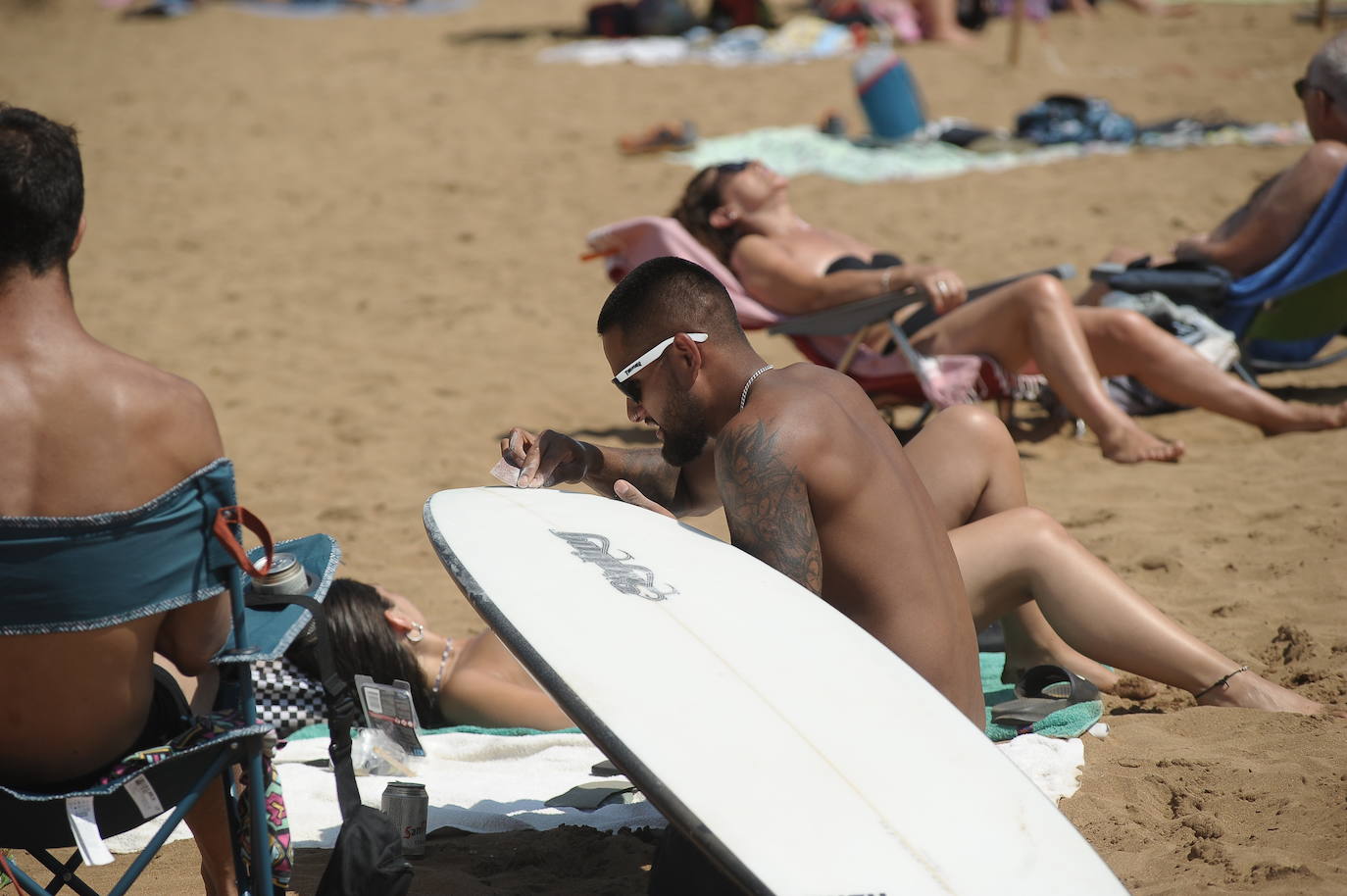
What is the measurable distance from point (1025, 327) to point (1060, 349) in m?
0.18

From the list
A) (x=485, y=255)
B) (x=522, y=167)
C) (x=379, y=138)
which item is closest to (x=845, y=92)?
(x=522, y=167)

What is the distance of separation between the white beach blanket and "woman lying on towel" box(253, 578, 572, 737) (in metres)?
0.08

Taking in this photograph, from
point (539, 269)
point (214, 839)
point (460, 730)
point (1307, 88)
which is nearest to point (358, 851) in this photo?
point (214, 839)

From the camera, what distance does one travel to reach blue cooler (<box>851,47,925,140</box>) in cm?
943

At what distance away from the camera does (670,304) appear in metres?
2.58

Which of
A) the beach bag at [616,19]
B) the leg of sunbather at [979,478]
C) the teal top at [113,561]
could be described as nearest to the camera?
the teal top at [113,561]

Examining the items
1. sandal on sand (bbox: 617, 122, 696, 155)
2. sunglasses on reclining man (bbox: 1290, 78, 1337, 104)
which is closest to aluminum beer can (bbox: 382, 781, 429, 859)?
sunglasses on reclining man (bbox: 1290, 78, 1337, 104)

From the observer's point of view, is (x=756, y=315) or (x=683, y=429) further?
(x=756, y=315)

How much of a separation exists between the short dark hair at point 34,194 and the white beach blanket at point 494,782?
1.52 meters

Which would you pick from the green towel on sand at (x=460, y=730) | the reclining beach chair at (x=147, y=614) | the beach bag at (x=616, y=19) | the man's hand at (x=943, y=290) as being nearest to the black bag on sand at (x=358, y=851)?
the reclining beach chair at (x=147, y=614)

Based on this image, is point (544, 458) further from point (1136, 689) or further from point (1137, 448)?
point (1137, 448)

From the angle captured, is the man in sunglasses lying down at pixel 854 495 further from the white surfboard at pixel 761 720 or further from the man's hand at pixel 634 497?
the white surfboard at pixel 761 720

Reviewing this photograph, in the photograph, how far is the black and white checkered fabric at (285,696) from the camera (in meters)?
3.39

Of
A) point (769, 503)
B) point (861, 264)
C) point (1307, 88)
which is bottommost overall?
point (861, 264)
